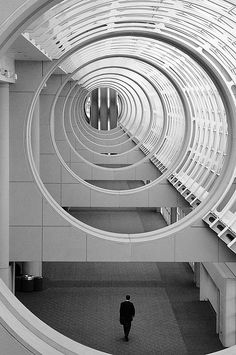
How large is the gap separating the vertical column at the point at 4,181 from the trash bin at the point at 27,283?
6.98m

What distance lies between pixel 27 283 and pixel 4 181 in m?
8.07

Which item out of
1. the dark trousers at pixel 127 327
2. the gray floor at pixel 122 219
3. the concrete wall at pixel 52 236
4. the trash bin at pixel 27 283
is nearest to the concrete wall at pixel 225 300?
the dark trousers at pixel 127 327

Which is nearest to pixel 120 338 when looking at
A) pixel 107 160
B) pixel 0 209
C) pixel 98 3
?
pixel 0 209

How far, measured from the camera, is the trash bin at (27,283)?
19391mm

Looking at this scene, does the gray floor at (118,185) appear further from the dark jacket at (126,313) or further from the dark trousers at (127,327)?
the dark jacket at (126,313)

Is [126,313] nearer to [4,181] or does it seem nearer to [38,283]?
[4,181]

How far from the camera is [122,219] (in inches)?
1268

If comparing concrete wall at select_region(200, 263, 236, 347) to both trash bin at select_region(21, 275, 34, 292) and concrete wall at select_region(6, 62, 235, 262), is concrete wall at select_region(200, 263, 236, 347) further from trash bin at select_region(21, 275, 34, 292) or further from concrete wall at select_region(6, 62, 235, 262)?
trash bin at select_region(21, 275, 34, 292)

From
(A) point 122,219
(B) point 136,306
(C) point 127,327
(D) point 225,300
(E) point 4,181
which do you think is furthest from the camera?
(A) point 122,219

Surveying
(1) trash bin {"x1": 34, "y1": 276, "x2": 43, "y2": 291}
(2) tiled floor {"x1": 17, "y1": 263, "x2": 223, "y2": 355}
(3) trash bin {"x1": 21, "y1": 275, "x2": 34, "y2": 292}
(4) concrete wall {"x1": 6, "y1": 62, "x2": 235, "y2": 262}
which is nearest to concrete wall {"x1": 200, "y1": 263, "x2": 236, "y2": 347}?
(2) tiled floor {"x1": 17, "y1": 263, "x2": 223, "y2": 355}

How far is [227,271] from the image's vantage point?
1573 centimetres

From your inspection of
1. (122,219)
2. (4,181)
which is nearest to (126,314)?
(4,181)

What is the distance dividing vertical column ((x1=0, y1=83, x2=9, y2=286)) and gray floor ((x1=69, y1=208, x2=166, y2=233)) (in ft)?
50.7

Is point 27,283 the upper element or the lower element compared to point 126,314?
lower
